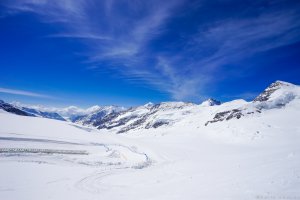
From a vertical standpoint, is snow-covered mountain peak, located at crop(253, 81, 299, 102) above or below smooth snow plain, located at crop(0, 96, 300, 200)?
above

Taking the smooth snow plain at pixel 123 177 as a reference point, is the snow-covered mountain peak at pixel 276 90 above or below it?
above

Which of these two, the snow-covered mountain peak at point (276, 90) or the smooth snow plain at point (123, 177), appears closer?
the smooth snow plain at point (123, 177)

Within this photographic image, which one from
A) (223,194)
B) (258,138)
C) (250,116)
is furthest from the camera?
(250,116)

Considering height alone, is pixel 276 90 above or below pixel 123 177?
above

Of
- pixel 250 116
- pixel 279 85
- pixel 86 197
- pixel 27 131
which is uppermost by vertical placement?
pixel 279 85

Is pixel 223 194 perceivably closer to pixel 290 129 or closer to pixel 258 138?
pixel 258 138

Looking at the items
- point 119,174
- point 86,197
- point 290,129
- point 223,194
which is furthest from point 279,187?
point 290,129

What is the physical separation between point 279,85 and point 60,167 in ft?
480

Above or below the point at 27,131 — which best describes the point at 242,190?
below

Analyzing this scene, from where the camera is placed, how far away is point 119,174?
1321 inches

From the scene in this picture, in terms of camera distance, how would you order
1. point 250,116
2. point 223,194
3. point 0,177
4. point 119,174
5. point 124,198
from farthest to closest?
point 250,116, point 119,174, point 0,177, point 124,198, point 223,194

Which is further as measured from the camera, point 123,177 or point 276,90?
point 276,90

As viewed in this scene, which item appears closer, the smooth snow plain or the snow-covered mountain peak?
the smooth snow plain

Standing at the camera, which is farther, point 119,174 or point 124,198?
point 119,174
